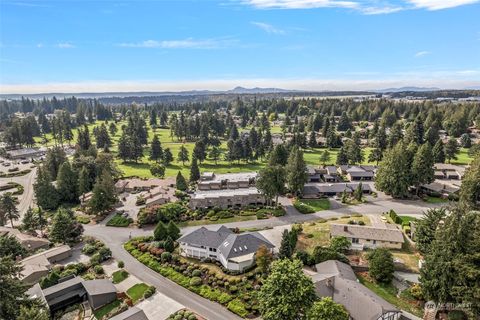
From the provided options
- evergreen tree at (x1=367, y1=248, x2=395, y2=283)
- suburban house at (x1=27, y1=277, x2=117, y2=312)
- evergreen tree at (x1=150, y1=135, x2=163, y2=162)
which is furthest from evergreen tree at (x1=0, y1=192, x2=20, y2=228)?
evergreen tree at (x1=367, y1=248, x2=395, y2=283)

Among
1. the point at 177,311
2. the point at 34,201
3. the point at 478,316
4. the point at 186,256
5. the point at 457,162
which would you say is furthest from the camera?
the point at 457,162

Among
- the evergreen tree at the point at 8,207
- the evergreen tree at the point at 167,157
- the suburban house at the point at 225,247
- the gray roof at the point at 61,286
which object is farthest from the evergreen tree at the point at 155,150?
the gray roof at the point at 61,286

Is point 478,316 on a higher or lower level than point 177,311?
higher

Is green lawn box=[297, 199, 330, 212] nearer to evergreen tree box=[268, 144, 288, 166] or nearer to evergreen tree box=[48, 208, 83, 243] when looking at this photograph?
evergreen tree box=[268, 144, 288, 166]

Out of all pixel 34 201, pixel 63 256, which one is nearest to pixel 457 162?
pixel 63 256

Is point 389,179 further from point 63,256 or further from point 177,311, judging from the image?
point 63,256

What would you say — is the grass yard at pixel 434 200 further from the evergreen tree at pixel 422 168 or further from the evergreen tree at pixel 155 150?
the evergreen tree at pixel 155 150
